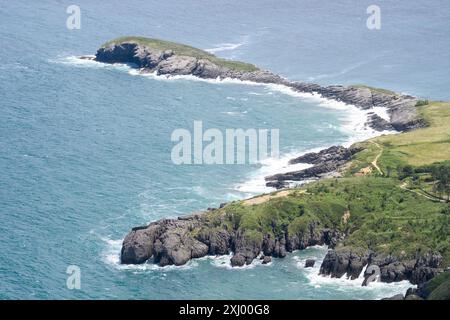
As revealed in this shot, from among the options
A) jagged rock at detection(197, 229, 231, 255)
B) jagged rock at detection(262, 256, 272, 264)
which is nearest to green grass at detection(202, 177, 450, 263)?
jagged rock at detection(197, 229, 231, 255)

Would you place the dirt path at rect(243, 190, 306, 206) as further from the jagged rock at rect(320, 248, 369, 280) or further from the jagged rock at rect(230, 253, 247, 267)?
the jagged rock at rect(320, 248, 369, 280)

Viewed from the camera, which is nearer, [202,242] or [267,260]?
[267,260]

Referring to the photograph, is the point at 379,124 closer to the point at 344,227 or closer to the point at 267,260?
the point at 344,227

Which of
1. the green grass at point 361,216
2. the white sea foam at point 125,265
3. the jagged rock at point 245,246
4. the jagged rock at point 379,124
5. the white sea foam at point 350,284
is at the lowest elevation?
the white sea foam at point 350,284

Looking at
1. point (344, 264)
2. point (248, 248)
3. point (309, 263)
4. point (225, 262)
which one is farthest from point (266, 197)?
point (344, 264)

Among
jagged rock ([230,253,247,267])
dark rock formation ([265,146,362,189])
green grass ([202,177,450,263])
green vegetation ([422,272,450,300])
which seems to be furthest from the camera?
dark rock formation ([265,146,362,189])

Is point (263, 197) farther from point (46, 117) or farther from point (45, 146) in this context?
point (46, 117)

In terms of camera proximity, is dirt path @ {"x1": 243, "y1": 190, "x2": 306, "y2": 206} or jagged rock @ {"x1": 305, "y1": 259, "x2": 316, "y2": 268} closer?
jagged rock @ {"x1": 305, "y1": 259, "x2": 316, "y2": 268}

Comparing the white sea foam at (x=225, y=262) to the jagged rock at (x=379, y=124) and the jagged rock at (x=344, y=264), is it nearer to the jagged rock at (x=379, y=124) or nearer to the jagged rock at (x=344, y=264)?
the jagged rock at (x=344, y=264)

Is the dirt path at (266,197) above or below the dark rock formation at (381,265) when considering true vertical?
above

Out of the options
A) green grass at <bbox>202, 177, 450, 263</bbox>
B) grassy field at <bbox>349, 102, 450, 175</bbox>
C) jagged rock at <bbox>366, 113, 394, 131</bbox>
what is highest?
jagged rock at <bbox>366, 113, 394, 131</bbox>

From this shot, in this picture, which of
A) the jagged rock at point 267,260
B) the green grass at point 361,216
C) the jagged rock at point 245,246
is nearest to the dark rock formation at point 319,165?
the green grass at point 361,216

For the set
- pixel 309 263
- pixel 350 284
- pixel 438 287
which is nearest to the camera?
pixel 438 287

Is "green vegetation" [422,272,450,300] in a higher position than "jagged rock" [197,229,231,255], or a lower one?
lower
